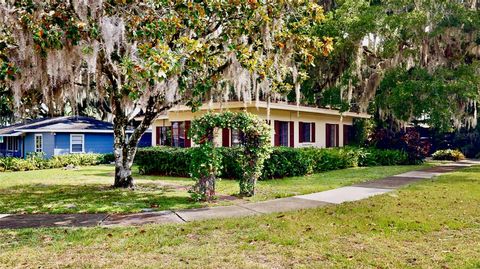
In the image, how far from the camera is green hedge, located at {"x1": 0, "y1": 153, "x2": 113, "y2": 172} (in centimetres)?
2127

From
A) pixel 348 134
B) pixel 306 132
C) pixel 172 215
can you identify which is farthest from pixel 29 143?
pixel 172 215

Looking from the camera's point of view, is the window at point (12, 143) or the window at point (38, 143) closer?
the window at point (38, 143)

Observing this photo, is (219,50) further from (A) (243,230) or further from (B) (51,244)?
(B) (51,244)

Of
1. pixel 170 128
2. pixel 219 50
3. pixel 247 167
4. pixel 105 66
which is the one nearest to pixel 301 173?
pixel 247 167

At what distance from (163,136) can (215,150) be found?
15.4m

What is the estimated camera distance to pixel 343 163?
18.9 meters

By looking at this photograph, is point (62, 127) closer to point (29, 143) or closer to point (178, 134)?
point (29, 143)

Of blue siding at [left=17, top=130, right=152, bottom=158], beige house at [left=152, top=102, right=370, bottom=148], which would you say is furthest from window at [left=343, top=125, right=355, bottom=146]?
blue siding at [left=17, top=130, right=152, bottom=158]

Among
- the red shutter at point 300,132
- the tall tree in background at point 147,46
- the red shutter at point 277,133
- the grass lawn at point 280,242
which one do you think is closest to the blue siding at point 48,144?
the tall tree in background at point 147,46

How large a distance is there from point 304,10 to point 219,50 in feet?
8.17

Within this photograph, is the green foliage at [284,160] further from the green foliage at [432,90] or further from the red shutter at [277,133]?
the green foliage at [432,90]

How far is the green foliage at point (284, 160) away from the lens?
→ 1473cm

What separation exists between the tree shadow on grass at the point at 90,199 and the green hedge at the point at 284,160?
2602 mm

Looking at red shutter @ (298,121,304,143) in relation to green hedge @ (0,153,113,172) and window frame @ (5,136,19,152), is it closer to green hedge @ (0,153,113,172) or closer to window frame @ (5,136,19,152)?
green hedge @ (0,153,113,172)
